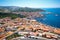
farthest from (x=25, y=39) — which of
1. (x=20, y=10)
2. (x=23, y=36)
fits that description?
(x=20, y=10)

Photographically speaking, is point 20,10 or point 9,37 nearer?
point 9,37

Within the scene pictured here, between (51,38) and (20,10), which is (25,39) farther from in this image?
(20,10)

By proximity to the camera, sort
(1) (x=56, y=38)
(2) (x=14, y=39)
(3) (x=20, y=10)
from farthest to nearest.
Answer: (3) (x=20, y=10)
(1) (x=56, y=38)
(2) (x=14, y=39)

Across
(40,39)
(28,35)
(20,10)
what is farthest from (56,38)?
(20,10)

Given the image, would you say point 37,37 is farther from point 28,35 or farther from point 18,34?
point 18,34

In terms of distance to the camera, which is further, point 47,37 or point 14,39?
point 47,37

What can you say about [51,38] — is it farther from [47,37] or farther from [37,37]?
[37,37]

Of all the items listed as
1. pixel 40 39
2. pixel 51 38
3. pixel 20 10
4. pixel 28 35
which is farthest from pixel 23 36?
pixel 20 10

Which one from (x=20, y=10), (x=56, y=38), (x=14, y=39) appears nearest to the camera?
(x=14, y=39)
